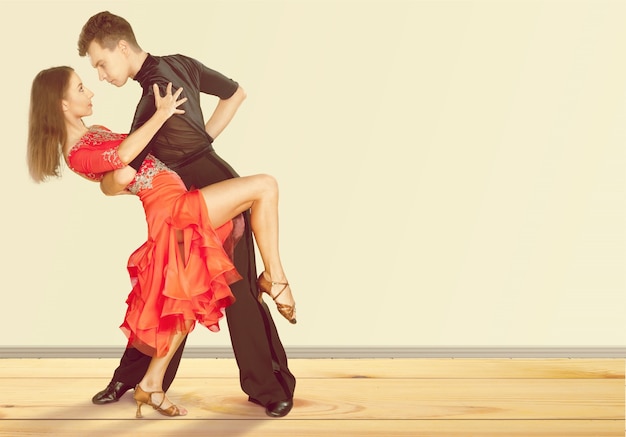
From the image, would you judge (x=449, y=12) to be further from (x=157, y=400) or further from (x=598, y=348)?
(x=157, y=400)

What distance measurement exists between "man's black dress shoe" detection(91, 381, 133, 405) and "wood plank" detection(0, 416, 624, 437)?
187 millimetres

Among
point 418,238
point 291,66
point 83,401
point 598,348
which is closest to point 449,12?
point 291,66

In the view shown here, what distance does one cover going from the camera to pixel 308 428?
256 centimetres

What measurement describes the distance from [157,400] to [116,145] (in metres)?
0.77

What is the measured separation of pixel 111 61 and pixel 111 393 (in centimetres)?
104

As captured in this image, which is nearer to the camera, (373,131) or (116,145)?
(116,145)

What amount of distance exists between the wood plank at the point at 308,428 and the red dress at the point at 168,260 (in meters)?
0.24

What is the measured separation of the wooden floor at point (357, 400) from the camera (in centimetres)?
256

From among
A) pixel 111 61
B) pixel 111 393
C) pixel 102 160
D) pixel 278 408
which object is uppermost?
pixel 111 61

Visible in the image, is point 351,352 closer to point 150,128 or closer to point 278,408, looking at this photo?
point 278,408

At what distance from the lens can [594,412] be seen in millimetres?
2719

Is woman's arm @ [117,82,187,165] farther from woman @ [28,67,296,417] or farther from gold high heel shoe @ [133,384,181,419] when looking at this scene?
gold high heel shoe @ [133,384,181,419]

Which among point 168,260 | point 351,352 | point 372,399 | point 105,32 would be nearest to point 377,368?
point 351,352

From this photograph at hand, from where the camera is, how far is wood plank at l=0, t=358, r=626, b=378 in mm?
3162
